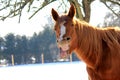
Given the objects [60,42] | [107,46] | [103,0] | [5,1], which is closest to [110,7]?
[103,0]

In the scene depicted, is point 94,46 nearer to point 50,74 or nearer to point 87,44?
point 87,44

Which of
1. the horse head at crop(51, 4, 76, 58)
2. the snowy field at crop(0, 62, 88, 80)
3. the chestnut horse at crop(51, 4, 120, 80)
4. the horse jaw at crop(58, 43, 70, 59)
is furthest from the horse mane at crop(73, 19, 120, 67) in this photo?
the snowy field at crop(0, 62, 88, 80)

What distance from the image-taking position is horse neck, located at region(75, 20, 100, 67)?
4.67 metres

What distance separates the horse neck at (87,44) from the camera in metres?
4.67

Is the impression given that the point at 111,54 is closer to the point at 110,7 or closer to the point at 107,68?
the point at 107,68

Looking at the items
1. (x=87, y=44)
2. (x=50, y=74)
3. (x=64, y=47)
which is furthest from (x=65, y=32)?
(x=50, y=74)

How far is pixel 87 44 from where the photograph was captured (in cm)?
475

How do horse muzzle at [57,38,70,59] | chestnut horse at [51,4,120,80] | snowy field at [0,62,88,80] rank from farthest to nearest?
1. snowy field at [0,62,88,80]
2. chestnut horse at [51,4,120,80]
3. horse muzzle at [57,38,70,59]

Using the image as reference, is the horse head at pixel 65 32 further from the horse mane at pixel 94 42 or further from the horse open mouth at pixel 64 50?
the horse mane at pixel 94 42

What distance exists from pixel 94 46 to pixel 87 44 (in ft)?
0.44

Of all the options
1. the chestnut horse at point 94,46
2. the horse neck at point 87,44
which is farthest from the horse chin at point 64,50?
the horse neck at point 87,44

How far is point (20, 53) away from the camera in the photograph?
2850cm

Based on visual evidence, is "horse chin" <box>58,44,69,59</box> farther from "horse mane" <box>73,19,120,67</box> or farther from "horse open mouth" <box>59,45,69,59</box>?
"horse mane" <box>73,19,120,67</box>

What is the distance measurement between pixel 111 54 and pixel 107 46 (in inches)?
5.7
